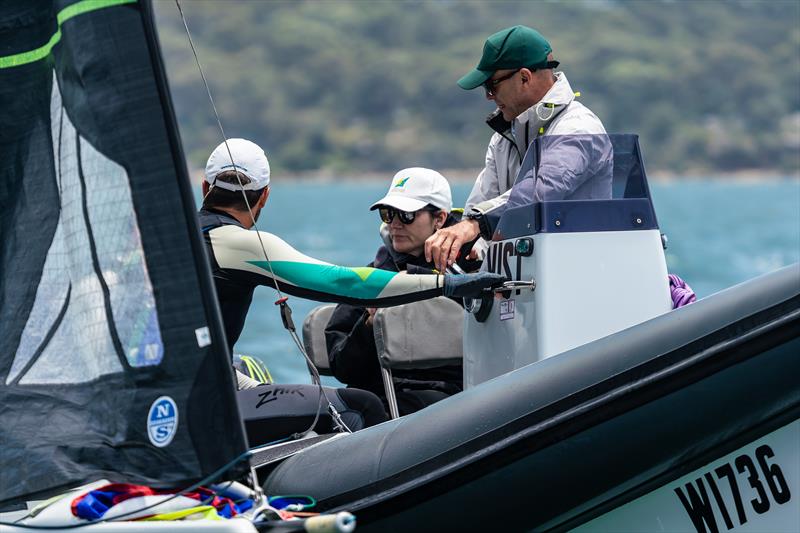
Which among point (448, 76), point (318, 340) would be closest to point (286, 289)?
point (318, 340)

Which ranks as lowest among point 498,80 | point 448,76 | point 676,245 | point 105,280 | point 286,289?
point 676,245

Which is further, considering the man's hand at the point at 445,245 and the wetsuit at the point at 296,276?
the man's hand at the point at 445,245

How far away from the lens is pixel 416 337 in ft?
12.8

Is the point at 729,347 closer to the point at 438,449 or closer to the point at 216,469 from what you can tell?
the point at 438,449

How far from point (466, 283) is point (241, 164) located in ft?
2.43

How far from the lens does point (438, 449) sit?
3.15 metres

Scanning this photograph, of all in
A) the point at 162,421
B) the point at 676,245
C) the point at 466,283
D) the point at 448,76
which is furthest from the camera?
the point at 448,76

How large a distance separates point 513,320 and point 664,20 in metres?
111

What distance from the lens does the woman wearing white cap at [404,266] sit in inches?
158

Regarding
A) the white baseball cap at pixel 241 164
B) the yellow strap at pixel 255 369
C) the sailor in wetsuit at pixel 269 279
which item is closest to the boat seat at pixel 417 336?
the sailor in wetsuit at pixel 269 279

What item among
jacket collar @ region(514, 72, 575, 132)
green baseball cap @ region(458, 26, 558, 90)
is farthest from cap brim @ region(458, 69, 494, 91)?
jacket collar @ region(514, 72, 575, 132)

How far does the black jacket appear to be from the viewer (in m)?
4.05

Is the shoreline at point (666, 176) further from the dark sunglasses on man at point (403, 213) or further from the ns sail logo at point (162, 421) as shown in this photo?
the ns sail logo at point (162, 421)

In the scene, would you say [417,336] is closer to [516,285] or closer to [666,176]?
[516,285]
